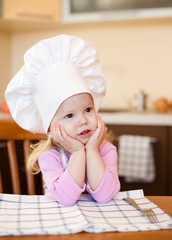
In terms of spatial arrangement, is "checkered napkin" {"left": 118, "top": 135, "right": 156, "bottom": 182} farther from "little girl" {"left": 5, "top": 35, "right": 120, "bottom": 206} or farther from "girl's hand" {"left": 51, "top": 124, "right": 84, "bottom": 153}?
"girl's hand" {"left": 51, "top": 124, "right": 84, "bottom": 153}

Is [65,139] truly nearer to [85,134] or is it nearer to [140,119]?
[85,134]

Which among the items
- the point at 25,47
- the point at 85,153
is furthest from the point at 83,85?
the point at 25,47

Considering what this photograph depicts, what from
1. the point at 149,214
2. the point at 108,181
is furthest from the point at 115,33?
the point at 149,214

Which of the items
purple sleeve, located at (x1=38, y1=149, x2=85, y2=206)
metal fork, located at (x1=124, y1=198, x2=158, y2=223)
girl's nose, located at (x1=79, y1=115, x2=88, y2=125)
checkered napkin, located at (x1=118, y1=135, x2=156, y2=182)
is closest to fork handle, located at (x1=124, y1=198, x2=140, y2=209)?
metal fork, located at (x1=124, y1=198, x2=158, y2=223)

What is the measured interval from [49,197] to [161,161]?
65.8 inches

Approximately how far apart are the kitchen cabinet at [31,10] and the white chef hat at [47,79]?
1.85 m

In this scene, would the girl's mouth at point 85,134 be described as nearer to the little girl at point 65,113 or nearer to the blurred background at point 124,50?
the little girl at point 65,113

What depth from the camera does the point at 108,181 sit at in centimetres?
89

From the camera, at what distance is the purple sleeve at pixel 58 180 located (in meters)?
0.80

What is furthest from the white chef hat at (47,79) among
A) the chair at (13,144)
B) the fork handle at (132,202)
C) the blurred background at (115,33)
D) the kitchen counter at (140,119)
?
the blurred background at (115,33)

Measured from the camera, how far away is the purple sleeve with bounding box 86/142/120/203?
32.6 inches

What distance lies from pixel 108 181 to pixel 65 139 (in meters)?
0.16

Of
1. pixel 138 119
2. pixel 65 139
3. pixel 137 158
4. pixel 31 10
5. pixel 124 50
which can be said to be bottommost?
pixel 137 158

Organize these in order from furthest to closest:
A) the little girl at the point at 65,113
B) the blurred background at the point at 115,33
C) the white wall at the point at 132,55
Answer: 1. the white wall at the point at 132,55
2. the blurred background at the point at 115,33
3. the little girl at the point at 65,113
